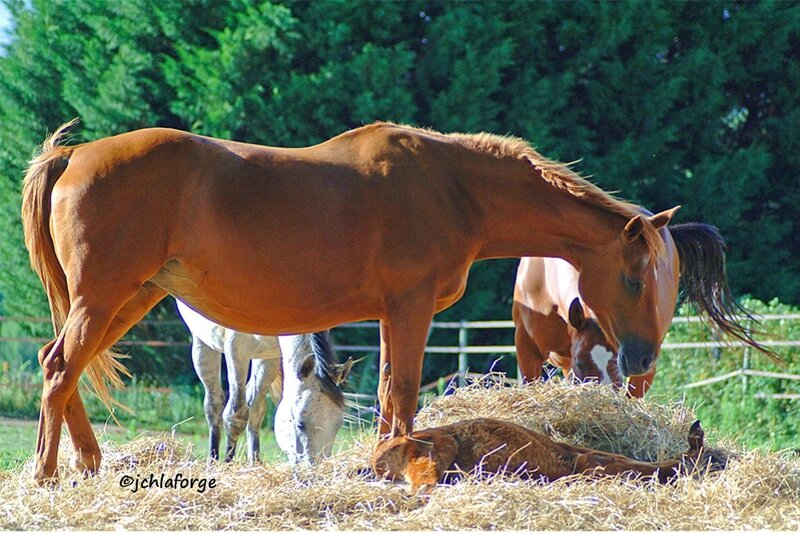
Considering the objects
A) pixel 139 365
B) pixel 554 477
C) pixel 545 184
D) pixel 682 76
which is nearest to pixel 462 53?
pixel 682 76

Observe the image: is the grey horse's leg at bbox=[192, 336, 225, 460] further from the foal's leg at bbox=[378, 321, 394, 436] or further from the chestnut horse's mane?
the chestnut horse's mane

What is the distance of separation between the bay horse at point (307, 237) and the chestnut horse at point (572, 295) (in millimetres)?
1646

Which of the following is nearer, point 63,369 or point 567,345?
point 63,369

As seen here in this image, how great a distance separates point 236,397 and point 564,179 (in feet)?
10.1

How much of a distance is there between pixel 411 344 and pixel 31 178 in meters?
1.95

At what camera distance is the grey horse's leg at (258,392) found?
6.76m

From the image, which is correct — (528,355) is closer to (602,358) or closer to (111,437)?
(602,358)

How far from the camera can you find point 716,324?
685 centimetres

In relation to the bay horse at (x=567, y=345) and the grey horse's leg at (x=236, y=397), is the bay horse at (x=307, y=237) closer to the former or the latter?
the bay horse at (x=567, y=345)

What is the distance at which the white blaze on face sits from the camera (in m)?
5.96

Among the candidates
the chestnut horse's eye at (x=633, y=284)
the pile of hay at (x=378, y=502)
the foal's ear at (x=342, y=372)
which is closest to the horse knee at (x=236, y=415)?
the foal's ear at (x=342, y=372)

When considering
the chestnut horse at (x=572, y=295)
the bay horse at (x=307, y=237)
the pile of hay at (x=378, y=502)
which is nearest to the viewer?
the pile of hay at (x=378, y=502)

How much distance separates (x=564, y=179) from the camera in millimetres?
4656

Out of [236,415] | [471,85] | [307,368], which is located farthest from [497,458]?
[471,85]
